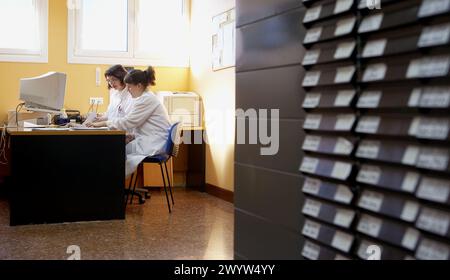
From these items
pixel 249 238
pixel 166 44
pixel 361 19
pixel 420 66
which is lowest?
pixel 249 238

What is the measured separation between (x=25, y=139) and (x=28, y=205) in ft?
1.68

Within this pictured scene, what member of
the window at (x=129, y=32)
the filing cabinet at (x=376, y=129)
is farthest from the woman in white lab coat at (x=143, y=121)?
the filing cabinet at (x=376, y=129)

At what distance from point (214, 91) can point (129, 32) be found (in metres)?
1.47

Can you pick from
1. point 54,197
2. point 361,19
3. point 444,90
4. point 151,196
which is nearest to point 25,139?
point 54,197

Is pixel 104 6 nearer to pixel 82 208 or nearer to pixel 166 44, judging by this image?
pixel 166 44

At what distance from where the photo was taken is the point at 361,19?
1157mm

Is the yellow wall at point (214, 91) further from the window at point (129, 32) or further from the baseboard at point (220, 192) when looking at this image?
the window at point (129, 32)

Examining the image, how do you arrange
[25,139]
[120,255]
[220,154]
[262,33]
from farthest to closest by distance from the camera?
[220,154], [25,139], [120,255], [262,33]

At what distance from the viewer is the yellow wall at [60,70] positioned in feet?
17.8

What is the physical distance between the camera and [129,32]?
235 inches

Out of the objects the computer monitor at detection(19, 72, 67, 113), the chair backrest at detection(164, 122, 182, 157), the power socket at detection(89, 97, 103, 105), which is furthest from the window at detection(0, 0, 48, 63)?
the chair backrest at detection(164, 122, 182, 157)

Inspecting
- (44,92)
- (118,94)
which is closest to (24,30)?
(118,94)

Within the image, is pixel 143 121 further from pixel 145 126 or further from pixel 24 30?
pixel 24 30

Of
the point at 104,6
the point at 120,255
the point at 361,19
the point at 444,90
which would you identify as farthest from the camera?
the point at 104,6
